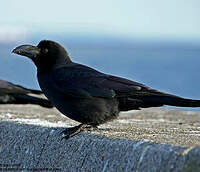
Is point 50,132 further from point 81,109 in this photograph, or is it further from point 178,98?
point 178,98

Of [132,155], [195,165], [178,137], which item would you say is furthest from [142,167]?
[178,137]

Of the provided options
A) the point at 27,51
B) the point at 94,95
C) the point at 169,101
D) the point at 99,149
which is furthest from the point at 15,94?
the point at 99,149

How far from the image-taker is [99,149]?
409cm

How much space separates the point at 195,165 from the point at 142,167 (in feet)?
1.41

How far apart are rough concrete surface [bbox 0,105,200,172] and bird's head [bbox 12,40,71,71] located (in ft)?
2.00

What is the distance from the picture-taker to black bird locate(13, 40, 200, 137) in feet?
15.8

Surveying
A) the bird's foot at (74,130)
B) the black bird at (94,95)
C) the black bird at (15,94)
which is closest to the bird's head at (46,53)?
the black bird at (94,95)

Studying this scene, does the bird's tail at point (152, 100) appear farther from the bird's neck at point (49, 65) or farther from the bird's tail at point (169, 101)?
the bird's neck at point (49, 65)

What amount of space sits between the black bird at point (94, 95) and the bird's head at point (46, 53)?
13 centimetres

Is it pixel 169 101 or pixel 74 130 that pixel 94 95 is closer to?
pixel 74 130

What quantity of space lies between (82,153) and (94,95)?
2.86ft

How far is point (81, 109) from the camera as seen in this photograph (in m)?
4.90

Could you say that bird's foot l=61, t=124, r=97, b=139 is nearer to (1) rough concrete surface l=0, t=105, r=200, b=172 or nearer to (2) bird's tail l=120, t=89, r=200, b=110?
(1) rough concrete surface l=0, t=105, r=200, b=172

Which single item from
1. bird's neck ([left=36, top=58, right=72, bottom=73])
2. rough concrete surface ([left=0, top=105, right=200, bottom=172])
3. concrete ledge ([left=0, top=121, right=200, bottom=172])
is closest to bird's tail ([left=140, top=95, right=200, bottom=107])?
rough concrete surface ([left=0, top=105, right=200, bottom=172])
